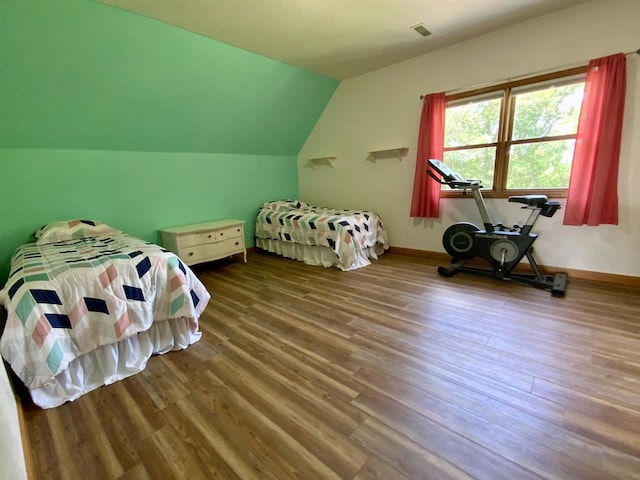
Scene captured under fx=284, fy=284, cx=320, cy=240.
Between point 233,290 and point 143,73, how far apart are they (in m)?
2.27

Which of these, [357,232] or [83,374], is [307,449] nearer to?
[83,374]

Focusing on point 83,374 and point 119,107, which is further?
point 119,107

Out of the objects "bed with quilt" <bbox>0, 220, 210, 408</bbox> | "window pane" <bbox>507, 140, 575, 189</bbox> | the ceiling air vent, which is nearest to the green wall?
"bed with quilt" <bbox>0, 220, 210, 408</bbox>

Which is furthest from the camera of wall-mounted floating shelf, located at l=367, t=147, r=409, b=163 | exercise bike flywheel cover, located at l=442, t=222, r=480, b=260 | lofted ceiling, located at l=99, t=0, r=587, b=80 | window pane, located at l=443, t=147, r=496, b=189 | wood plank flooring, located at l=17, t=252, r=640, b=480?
wall-mounted floating shelf, located at l=367, t=147, r=409, b=163

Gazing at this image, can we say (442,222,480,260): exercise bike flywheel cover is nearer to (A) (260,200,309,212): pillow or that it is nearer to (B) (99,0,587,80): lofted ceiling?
(B) (99,0,587,80): lofted ceiling

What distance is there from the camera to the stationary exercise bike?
2.71 m

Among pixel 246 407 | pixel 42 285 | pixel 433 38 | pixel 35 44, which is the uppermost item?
pixel 433 38

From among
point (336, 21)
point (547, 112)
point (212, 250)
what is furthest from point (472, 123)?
point (212, 250)

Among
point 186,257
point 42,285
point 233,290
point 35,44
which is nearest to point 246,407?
point 42,285

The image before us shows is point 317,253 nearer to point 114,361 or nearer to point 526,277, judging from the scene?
point 526,277

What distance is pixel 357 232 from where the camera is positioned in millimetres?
3613

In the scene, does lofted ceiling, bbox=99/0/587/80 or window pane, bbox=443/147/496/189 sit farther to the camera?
window pane, bbox=443/147/496/189

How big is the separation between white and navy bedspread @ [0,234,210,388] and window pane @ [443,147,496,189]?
3261mm

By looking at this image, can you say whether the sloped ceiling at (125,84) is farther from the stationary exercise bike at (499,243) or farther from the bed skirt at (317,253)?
the stationary exercise bike at (499,243)
